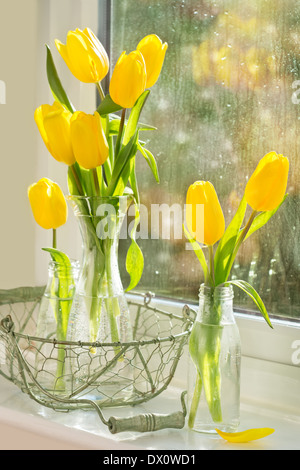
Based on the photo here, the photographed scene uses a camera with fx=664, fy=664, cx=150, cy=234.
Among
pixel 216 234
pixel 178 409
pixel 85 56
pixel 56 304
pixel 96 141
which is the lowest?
pixel 178 409

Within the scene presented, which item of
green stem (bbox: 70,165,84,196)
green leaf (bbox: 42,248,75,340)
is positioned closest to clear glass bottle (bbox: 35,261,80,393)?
green leaf (bbox: 42,248,75,340)

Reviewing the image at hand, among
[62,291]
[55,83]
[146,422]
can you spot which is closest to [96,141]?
[55,83]

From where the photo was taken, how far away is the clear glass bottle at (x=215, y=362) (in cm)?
80

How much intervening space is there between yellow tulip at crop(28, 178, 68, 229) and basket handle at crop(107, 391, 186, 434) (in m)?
A: 0.30

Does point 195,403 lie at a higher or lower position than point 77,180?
lower

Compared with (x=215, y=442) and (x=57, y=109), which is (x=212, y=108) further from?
(x=215, y=442)

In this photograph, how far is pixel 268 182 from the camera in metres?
0.76

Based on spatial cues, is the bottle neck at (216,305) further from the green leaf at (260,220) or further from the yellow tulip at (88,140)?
the yellow tulip at (88,140)

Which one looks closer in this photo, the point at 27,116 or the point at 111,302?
the point at 111,302

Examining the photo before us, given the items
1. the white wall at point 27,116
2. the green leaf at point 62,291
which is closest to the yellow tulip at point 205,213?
the green leaf at point 62,291

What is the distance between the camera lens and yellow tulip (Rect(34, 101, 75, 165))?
0.83 metres

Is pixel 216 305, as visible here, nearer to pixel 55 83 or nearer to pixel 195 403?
pixel 195 403

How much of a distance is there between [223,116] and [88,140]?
303 mm

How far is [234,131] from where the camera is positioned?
1.02 meters
